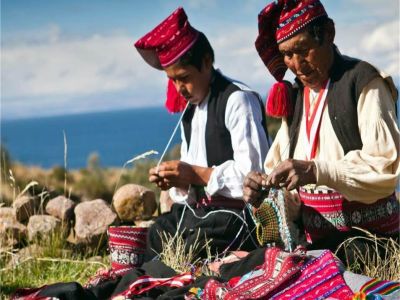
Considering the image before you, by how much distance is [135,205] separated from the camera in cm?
608

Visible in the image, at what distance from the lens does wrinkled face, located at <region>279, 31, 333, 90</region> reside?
3.79 metres

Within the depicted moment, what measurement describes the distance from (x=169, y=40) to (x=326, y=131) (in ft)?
3.89

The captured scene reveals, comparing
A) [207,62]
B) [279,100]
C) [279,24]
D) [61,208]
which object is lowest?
[61,208]

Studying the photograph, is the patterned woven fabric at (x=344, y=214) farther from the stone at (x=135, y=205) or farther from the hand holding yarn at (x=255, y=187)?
the stone at (x=135, y=205)

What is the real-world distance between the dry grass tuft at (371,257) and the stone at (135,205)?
2445 millimetres

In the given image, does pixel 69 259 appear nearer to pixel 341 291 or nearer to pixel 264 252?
pixel 264 252

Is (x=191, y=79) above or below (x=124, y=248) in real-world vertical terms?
above

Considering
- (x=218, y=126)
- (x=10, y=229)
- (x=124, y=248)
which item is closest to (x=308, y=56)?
(x=218, y=126)

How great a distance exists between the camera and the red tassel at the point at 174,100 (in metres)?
4.91

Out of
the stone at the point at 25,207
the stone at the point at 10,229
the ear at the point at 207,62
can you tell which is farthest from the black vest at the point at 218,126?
the stone at the point at 25,207

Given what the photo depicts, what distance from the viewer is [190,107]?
4.81 m

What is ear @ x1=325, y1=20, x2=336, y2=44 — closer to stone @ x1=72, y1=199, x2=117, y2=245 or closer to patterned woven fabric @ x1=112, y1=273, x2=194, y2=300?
patterned woven fabric @ x1=112, y1=273, x2=194, y2=300

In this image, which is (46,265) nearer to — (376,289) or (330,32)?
(330,32)

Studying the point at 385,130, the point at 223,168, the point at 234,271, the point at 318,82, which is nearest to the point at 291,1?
the point at 318,82
